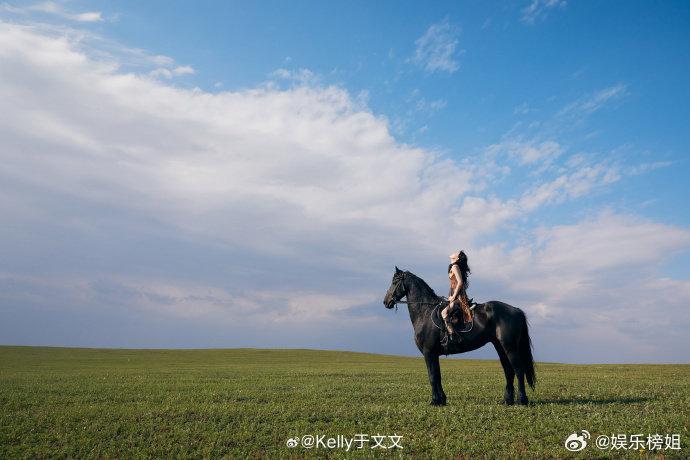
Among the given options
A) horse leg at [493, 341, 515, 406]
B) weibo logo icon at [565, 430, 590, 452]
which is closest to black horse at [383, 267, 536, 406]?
horse leg at [493, 341, 515, 406]

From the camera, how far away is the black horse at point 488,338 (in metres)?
14.2

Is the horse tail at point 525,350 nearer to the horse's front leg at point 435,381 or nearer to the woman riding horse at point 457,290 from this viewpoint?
the woman riding horse at point 457,290

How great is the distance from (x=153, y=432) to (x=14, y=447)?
9.55 feet

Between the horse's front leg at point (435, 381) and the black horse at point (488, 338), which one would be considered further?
the horse's front leg at point (435, 381)

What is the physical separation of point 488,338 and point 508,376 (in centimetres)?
138

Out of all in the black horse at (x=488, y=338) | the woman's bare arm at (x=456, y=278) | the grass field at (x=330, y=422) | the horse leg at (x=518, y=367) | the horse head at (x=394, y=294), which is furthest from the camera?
the horse head at (x=394, y=294)

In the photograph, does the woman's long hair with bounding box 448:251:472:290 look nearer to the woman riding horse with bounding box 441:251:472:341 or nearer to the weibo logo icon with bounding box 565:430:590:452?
the woman riding horse with bounding box 441:251:472:341

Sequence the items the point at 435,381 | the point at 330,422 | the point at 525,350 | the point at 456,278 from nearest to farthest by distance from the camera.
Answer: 1. the point at 330,422
2. the point at 525,350
3. the point at 435,381
4. the point at 456,278

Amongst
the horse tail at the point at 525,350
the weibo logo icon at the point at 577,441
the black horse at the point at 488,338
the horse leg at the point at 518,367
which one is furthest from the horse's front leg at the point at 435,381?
the weibo logo icon at the point at 577,441

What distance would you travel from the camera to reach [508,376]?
581 inches

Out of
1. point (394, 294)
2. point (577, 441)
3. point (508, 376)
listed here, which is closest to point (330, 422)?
point (394, 294)

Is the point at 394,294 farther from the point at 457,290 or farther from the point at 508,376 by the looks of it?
the point at 508,376

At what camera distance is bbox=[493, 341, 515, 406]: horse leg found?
14.5m

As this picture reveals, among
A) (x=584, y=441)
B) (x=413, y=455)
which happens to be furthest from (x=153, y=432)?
(x=584, y=441)
